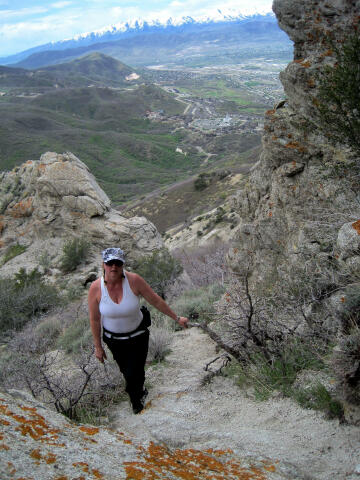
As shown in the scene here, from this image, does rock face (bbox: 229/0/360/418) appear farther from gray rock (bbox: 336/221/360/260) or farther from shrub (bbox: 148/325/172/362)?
shrub (bbox: 148/325/172/362)

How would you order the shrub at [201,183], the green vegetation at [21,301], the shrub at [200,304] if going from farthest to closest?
the shrub at [201,183]
the green vegetation at [21,301]
the shrub at [200,304]

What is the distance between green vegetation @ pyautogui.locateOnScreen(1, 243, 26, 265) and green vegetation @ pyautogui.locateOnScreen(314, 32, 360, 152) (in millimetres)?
13658

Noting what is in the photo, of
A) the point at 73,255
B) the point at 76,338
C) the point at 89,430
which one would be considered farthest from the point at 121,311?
the point at 73,255

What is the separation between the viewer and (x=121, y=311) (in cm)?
330

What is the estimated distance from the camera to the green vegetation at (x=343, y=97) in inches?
186

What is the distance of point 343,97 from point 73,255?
11.3m

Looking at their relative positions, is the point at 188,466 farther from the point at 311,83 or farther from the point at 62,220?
the point at 62,220

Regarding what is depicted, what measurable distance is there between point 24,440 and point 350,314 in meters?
2.23

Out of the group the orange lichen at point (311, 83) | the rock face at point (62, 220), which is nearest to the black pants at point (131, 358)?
the orange lichen at point (311, 83)

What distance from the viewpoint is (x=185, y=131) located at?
100875mm

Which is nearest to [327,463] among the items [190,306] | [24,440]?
[24,440]

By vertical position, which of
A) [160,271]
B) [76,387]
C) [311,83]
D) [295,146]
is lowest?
[160,271]

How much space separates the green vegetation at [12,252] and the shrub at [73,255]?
99.8 inches

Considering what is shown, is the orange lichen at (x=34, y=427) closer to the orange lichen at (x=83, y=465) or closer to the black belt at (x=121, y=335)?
the orange lichen at (x=83, y=465)
